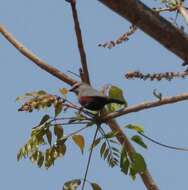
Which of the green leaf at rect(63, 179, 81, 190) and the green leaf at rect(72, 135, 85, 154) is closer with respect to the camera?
the green leaf at rect(63, 179, 81, 190)

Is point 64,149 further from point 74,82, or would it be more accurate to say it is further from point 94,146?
point 74,82

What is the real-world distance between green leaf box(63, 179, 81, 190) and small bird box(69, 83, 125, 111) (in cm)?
76

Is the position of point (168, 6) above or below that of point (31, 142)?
above

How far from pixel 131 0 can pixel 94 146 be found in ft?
4.38

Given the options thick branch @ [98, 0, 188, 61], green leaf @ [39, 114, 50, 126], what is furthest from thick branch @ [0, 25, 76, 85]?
thick branch @ [98, 0, 188, 61]

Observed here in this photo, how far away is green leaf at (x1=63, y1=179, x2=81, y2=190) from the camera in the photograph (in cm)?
375

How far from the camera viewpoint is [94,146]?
3609 millimetres

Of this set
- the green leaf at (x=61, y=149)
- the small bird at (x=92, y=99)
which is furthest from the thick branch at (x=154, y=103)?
the green leaf at (x=61, y=149)

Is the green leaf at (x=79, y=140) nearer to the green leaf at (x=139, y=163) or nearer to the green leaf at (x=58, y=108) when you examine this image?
the green leaf at (x=58, y=108)

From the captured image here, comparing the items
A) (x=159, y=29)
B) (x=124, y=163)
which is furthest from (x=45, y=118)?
(x=159, y=29)

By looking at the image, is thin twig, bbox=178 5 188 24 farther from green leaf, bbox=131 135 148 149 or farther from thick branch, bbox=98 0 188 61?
thick branch, bbox=98 0 188 61

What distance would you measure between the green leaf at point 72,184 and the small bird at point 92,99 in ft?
2.49

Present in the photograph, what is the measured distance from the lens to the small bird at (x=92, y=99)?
9.99 ft

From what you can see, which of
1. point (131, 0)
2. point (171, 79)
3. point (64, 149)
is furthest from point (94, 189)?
point (131, 0)
